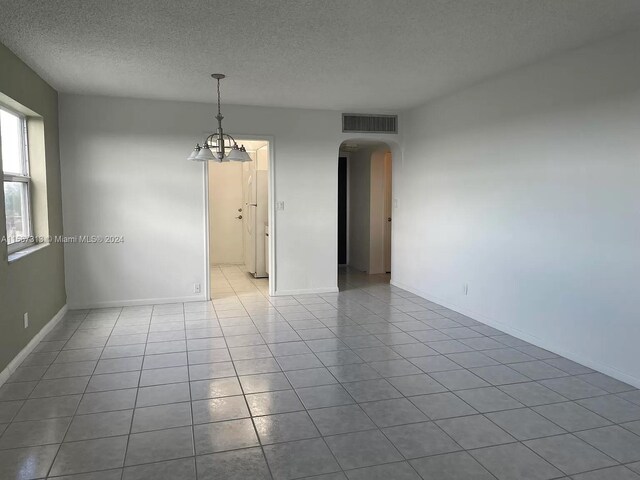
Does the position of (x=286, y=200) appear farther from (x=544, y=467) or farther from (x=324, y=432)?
(x=544, y=467)

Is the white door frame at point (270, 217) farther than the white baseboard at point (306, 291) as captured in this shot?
A: No

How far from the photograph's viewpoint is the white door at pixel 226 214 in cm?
873

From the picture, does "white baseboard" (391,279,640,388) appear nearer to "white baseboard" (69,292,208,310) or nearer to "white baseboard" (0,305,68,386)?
"white baseboard" (69,292,208,310)

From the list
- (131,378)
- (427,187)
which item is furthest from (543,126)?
(131,378)

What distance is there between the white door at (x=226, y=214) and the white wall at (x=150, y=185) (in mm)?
2874

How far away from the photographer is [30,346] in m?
3.96

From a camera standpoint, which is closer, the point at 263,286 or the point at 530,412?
the point at 530,412

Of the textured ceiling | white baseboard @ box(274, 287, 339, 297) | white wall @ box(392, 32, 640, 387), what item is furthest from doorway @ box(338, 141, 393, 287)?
the textured ceiling

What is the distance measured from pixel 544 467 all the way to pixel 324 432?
1121 millimetres

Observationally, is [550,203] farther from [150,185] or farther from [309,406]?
[150,185]

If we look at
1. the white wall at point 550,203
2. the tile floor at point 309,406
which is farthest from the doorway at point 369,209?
the tile floor at point 309,406

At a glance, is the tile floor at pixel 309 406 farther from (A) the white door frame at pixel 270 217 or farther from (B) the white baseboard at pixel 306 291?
(B) the white baseboard at pixel 306 291

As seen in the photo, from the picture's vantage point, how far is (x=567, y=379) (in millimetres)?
3410

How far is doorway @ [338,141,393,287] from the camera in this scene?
303 inches
